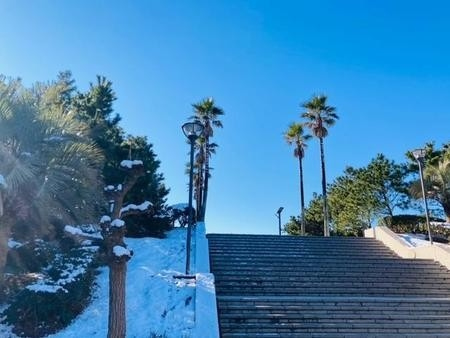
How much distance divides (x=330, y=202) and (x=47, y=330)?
92.3 feet

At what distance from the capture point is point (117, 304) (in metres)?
6.47

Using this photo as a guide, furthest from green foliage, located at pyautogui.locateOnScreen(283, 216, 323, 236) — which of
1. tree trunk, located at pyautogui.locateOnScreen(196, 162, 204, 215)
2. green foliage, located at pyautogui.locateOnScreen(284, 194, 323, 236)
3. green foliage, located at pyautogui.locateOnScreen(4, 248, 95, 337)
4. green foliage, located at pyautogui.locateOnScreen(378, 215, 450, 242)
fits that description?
green foliage, located at pyautogui.locateOnScreen(4, 248, 95, 337)

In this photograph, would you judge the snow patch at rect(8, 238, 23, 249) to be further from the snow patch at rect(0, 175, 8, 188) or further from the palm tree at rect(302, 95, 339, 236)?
the palm tree at rect(302, 95, 339, 236)

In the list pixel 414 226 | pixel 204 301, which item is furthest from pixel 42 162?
pixel 414 226

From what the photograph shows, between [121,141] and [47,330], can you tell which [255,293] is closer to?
[47,330]

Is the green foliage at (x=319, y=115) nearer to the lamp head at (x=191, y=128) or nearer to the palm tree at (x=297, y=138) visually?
the palm tree at (x=297, y=138)

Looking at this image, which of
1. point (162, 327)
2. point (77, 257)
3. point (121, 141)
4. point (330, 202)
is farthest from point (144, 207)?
point (330, 202)

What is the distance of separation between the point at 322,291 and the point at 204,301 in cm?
365

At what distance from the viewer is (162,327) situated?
8125 millimetres

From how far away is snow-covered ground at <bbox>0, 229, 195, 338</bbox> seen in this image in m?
8.00

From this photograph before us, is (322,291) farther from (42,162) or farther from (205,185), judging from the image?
(205,185)

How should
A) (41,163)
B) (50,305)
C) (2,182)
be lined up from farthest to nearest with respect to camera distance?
(41,163) < (50,305) < (2,182)

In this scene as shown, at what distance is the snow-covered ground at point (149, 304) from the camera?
8.00m

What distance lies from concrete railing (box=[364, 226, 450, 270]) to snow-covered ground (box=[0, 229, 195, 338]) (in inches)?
316
